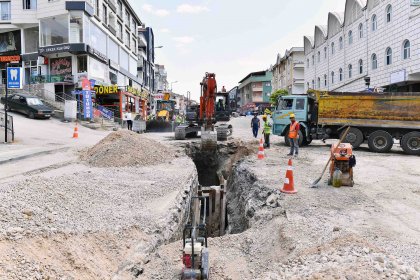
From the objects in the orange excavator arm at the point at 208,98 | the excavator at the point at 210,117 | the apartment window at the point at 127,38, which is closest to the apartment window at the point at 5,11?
the apartment window at the point at 127,38

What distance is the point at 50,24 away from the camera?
34.1 metres

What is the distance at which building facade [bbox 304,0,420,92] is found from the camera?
24.4 metres

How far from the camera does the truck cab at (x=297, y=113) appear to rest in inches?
627

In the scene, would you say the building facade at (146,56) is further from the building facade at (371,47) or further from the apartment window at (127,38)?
the building facade at (371,47)

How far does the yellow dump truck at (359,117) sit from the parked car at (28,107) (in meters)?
17.9

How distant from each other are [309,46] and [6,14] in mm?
38142

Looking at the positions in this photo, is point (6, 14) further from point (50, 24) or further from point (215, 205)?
point (215, 205)

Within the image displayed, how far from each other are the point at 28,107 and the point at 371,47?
28.9 metres

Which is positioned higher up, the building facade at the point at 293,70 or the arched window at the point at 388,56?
the building facade at the point at 293,70

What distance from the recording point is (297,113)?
16.0m

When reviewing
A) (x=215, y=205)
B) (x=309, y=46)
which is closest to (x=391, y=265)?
(x=215, y=205)

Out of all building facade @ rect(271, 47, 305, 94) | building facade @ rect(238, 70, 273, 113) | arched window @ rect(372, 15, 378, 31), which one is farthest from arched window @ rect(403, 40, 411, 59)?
building facade @ rect(238, 70, 273, 113)

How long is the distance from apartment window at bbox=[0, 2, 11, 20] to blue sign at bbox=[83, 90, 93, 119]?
1659cm

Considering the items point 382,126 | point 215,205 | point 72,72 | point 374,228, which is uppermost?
point 72,72
